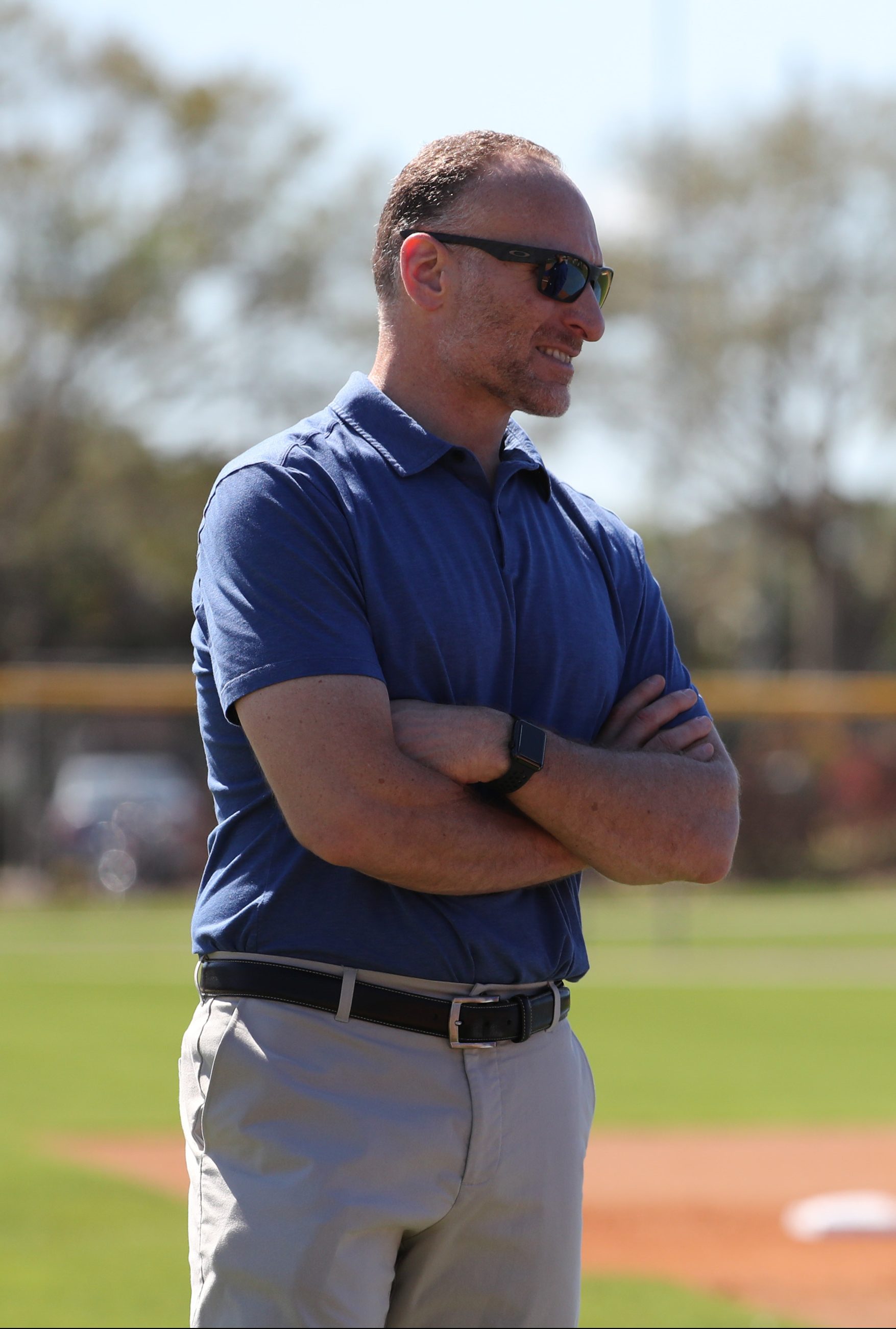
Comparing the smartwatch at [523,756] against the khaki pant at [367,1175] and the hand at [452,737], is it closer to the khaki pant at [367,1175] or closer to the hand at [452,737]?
the hand at [452,737]

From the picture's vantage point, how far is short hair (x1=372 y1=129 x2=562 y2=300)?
2953 mm

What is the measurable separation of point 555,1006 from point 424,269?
1.22 m

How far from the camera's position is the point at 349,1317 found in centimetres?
261

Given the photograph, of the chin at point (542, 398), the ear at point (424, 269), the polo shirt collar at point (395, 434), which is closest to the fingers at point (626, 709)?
the polo shirt collar at point (395, 434)

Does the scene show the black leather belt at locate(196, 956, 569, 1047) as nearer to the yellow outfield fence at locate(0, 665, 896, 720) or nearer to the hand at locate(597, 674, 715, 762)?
the hand at locate(597, 674, 715, 762)

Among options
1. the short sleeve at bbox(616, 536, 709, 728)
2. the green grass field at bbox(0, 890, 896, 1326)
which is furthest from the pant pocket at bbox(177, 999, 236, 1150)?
the green grass field at bbox(0, 890, 896, 1326)

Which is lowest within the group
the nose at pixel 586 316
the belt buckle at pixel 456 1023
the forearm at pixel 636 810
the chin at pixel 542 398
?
the belt buckle at pixel 456 1023

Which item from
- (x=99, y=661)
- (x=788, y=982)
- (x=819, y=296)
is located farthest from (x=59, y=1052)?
(x=819, y=296)

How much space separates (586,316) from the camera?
9.96 ft

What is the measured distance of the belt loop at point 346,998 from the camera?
106 inches

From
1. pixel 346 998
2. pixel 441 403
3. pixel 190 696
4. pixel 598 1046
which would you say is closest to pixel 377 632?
pixel 441 403

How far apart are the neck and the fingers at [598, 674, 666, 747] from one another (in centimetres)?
46

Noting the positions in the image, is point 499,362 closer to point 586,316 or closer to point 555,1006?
point 586,316

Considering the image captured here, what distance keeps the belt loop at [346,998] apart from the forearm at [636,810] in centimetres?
41
